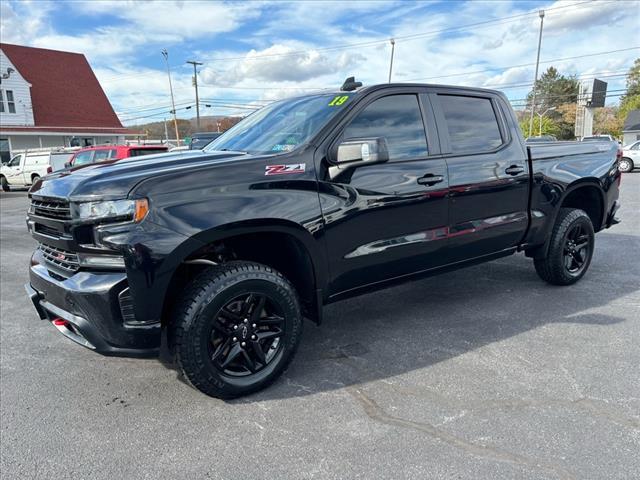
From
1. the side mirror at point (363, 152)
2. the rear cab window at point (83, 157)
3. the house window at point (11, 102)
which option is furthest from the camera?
the house window at point (11, 102)

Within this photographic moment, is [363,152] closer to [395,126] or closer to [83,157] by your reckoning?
[395,126]

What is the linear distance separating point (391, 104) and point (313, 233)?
3.98 feet

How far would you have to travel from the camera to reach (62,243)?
2.72 meters

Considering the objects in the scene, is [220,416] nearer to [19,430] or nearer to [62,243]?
[19,430]

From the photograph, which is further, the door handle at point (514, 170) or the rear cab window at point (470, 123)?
the door handle at point (514, 170)

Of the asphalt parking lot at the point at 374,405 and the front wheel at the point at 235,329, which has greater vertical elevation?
the front wheel at the point at 235,329

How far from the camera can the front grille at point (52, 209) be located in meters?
2.70

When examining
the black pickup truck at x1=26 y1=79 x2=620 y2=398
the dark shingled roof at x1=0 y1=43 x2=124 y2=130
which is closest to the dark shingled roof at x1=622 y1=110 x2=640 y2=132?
the dark shingled roof at x1=0 y1=43 x2=124 y2=130

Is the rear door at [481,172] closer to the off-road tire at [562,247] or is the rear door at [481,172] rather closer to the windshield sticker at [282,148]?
the off-road tire at [562,247]

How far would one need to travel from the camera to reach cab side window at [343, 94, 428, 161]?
132 inches

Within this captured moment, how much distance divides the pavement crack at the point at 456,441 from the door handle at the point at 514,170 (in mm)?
2318

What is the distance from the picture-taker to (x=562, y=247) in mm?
4680

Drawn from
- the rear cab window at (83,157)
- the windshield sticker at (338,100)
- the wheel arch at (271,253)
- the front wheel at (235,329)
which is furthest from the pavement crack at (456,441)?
the rear cab window at (83,157)

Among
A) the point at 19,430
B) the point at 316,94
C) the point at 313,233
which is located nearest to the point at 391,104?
the point at 316,94
